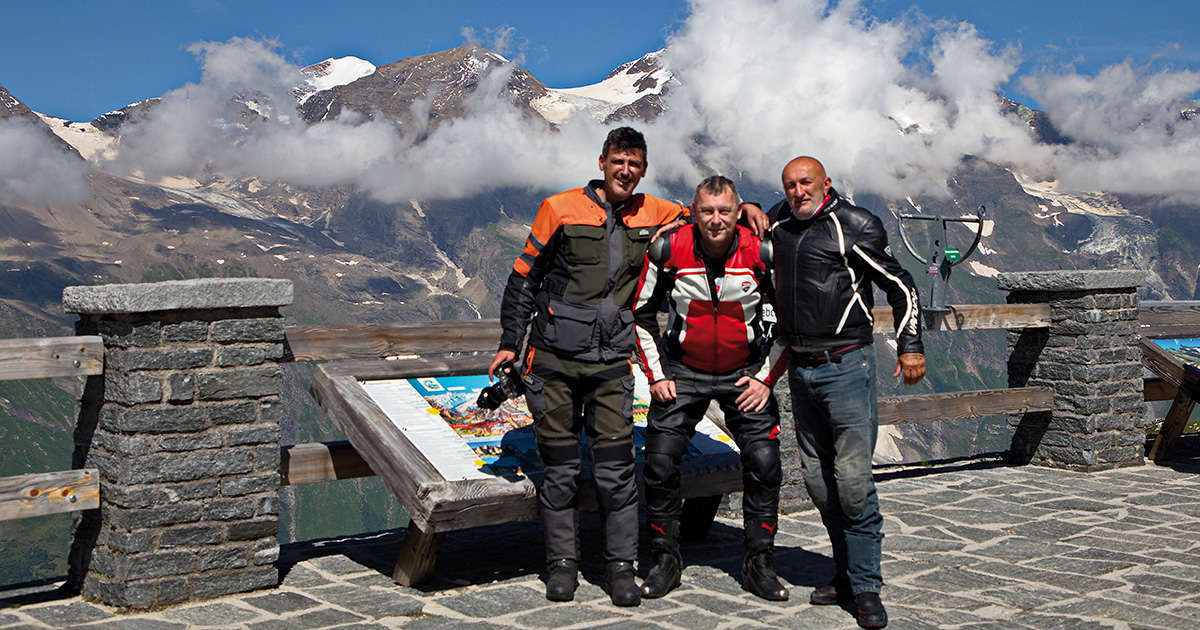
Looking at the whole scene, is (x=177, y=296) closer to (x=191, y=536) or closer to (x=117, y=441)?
(x=117, y=441)

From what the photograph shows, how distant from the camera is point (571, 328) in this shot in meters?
4.96

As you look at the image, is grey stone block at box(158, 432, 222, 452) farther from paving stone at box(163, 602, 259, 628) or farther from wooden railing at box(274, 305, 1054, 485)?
paving stone at box(163, 602, 259, 628)

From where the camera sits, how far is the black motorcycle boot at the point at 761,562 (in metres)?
5.06

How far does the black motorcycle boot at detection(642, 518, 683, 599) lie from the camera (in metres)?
5.11

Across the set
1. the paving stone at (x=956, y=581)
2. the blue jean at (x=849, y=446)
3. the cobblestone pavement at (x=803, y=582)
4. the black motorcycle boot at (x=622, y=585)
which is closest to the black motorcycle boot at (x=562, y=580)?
the cobblestone pavement at (x=803, y=582)

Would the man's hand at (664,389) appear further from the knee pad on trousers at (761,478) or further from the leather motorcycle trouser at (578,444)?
the knee pad on trousers at (761,478)

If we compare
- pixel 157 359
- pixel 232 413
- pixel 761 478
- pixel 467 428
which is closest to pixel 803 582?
pixel 761 478

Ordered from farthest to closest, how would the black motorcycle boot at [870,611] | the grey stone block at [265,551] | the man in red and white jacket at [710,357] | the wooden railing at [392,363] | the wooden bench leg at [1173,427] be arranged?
the wooden bench leg at [1173,427] < the grey stone block at [265,551] < the wooden railing at [392,363] < the man in red and white jacket at [710,357] < the black motorcycle boot at [870,611]

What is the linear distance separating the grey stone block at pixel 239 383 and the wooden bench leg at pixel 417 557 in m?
1.14

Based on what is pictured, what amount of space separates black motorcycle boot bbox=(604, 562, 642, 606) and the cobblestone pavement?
0.07 meters

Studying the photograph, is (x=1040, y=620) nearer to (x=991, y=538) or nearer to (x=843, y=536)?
(x=843, y=536)

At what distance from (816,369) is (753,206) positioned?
3.00ft

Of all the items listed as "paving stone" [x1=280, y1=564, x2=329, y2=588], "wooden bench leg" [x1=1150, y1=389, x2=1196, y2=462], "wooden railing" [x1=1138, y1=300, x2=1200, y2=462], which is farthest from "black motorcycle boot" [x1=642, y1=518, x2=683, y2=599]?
"wooden bench leg" [x1=1150, y1=389, x2=1196, y2=462]

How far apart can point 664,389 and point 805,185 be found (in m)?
1.24
